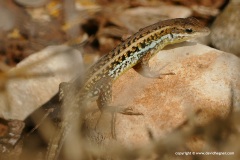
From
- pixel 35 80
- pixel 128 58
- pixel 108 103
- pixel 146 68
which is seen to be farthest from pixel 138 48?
pixel 35 80

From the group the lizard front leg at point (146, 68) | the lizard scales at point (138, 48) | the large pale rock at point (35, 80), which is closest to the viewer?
the lizard front leg at point (146, 68)

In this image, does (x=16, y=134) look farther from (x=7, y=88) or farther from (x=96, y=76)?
(x=96, y=76)

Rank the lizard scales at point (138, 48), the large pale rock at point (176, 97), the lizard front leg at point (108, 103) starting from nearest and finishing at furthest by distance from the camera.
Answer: the large pale rock at point (176, 97), the lizard front leg at point (108, 103), the lizard scales at point (138, 48)

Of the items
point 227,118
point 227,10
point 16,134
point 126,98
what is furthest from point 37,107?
point 227,10

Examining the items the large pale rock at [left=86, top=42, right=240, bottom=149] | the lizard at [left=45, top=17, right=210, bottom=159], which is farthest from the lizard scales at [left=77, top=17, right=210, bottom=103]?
the large pale rock at [left=86, top=42, right=240, bottom=149]

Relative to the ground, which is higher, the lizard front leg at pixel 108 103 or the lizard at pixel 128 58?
the lizard at pixel 128 58

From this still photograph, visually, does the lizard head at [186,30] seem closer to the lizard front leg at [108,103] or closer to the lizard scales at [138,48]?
the lizard scales at [138,48]

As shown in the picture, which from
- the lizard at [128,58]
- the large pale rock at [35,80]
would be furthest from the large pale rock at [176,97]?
the large pale rock at [35,80]
